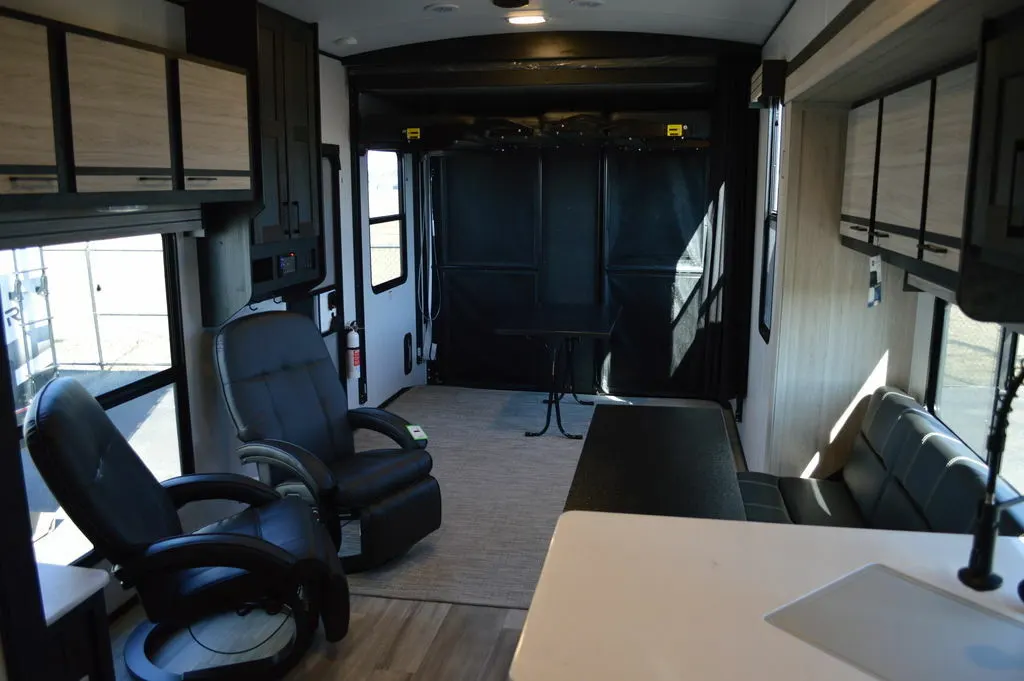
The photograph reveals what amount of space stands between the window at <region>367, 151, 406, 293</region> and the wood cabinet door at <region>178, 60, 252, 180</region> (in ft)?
7.66

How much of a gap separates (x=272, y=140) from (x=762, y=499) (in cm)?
262

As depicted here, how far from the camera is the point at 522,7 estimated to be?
4277 mm

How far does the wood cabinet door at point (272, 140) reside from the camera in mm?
3602

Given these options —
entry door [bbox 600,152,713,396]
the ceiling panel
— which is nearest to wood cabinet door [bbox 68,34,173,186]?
the ceiling panel

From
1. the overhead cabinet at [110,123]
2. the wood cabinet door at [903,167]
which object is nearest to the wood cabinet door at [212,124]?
the overhead cabinet at [110,123]

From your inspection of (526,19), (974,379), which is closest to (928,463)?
(974,379)

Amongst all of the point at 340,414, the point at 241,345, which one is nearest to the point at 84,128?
the point at 241,345

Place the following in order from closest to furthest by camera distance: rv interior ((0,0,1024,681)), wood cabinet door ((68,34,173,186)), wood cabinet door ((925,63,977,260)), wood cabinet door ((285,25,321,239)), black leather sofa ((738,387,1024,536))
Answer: rv interior ((0,0,1024,681))
wood cabinet door ((925,63,977,260))
black leather sofa ((738,387,1024,536))
wood cabinet door ((68,34,173,186))
wood cabinet door ((285,25,321,239))

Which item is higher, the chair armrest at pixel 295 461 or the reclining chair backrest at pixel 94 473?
the reclining chair backrest at pixel 94 473

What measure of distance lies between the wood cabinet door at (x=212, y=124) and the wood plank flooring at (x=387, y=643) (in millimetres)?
1682

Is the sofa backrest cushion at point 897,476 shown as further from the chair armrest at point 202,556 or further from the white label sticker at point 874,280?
the chair armrest at point 202,556

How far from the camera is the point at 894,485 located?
2.85 meters

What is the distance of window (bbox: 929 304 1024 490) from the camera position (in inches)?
98.1

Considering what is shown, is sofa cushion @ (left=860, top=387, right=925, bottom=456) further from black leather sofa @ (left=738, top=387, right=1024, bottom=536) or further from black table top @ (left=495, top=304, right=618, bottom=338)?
black table top @ (left=495, top=304, right=618, bottom=338)
